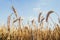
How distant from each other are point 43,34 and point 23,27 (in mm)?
545

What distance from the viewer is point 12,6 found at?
4141mm

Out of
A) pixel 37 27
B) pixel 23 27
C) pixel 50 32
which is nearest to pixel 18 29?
pixel 23 27

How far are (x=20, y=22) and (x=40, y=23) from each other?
428 millimetres

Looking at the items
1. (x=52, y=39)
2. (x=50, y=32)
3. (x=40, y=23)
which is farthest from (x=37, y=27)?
(x=52, y=39)

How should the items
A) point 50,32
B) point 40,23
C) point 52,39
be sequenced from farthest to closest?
1. point 40,23
2. point 50,32
3. point 52,39

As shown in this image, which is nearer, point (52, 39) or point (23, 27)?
point (52, 39)

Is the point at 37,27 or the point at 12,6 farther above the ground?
the point at 12,6

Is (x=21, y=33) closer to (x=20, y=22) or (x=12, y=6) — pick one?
(x=20, y=22)

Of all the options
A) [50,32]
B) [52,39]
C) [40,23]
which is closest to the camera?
[52,39]

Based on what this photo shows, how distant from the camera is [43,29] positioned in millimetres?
4348

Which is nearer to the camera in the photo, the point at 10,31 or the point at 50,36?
the point at 50,36

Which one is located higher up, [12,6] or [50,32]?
[12,6]

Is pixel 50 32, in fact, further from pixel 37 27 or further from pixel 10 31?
pixel 10 31

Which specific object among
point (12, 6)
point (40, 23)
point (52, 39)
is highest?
point (12, 6)
